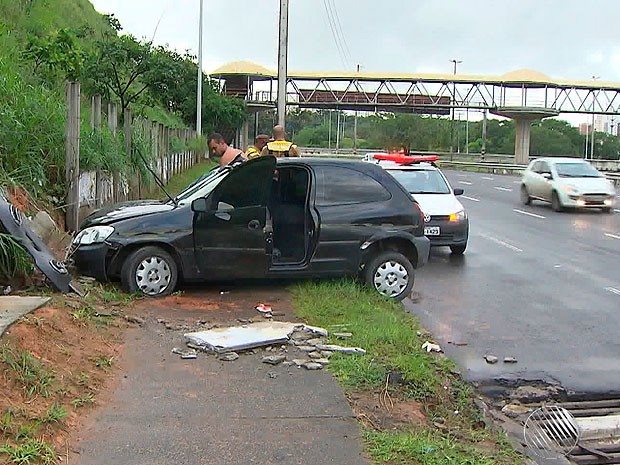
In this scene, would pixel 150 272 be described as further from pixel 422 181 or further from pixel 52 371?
pixel 422 181

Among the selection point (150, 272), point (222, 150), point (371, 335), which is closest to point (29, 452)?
point (371, 335)

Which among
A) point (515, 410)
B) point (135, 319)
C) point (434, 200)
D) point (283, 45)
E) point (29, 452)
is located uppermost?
point (283, 45)

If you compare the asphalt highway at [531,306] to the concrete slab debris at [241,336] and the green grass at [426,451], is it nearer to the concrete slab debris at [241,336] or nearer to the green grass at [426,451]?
the concrete slab debris at [241,336]

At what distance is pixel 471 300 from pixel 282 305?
2971 mm

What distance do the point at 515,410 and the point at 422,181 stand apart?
9.36 meters

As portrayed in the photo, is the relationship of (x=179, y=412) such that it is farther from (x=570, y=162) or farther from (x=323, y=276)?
(x=570, y=162)

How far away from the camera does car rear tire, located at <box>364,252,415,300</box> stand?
31.3ft

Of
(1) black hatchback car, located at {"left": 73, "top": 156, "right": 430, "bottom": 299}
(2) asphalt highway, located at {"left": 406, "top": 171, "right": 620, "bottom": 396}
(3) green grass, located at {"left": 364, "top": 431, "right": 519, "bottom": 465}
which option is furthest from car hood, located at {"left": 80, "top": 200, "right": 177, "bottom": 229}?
(3) green grass, located at {"left": 364, "top": 431, "right": 519, "bottom": 465}

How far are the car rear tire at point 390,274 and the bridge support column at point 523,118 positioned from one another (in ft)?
191

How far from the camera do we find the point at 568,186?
2389 cm

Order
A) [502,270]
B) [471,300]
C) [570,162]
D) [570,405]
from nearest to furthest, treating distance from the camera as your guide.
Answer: [570,405]
[471,300]
[502,270]
[570,162]

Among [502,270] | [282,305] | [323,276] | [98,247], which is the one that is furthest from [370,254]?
[502,270]

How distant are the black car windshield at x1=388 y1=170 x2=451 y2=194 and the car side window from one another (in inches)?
211

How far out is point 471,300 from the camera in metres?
10.5
